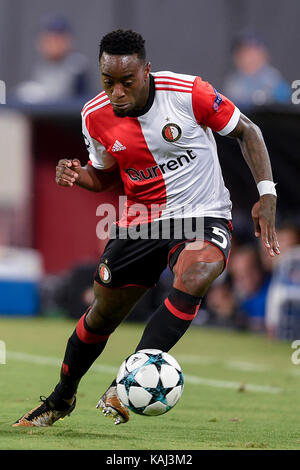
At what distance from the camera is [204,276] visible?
568 cm

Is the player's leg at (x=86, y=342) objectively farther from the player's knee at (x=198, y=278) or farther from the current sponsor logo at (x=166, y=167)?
the current sponsor logo at (x=166, y=167)

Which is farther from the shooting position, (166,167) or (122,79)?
(166,167)

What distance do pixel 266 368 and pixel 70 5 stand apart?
12.0m

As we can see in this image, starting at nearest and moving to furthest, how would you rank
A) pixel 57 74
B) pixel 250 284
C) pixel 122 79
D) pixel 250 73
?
pixel 122 79, pixel 250 284, pixel 250 73, pixel 57 74

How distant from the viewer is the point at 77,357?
6.25 meters

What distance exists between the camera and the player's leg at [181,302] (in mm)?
5668

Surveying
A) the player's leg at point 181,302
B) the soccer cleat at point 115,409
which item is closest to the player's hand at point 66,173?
the player's leg at point 181,302

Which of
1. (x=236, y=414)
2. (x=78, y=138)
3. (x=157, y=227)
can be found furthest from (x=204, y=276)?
(x=78, y=138)

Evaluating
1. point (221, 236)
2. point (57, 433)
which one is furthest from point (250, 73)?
point (57, 433)

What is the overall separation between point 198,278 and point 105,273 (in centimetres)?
72

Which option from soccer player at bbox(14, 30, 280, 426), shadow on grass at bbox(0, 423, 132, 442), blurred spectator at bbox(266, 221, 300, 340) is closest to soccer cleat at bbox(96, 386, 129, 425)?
soccer player at bbox(14, 30, 280, 426)

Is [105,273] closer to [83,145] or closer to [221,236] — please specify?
[221,236]

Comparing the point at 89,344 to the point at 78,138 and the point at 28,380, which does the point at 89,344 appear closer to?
the point at 28,380
